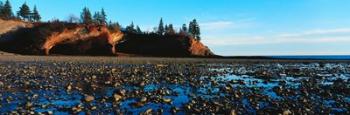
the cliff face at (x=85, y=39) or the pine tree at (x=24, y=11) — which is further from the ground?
the pine tree at (x=24, y=11)

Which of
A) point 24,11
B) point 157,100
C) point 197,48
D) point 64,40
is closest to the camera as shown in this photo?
point 157,100

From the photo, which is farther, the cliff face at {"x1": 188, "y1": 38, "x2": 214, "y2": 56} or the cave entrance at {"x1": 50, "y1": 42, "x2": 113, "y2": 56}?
the cliff face at {"x1": 188, "y1": 38, "x2": 214, "y2": 56}

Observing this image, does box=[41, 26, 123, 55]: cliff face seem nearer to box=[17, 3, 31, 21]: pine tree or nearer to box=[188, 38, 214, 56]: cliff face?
box=[188, 38, 214, 56]: cliff face

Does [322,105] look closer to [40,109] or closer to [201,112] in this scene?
[201,112]

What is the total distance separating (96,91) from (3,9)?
11520 cm

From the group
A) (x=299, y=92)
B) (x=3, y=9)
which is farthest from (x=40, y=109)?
(x=3, y=9)

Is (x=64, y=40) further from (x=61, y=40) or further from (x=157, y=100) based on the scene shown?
(x=157, y=100)

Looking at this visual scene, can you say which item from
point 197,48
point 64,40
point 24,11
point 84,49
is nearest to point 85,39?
point 84,49

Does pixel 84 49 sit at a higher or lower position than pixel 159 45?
lower

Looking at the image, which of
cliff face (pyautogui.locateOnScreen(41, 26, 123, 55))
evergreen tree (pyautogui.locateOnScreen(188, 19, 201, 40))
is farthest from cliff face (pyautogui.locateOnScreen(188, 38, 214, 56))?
evergreen tree (pyautogui.locateOnScreen(188, 19, 201, 40))

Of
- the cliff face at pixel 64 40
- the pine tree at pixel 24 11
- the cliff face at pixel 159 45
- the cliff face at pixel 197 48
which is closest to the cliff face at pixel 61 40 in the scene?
the cliff face at pixel 64 40

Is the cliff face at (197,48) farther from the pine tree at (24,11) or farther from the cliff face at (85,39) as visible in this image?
the pine tree at (24,11)

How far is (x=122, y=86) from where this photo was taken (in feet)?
66.1

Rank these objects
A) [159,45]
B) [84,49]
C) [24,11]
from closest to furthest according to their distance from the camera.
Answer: [84,49] < [159,45] < [24,11]
